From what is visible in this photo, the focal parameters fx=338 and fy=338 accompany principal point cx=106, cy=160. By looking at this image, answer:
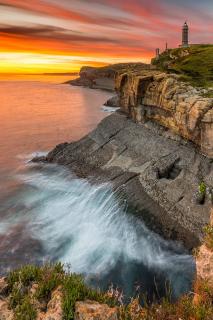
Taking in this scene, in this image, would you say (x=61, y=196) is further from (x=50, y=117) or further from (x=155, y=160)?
(x=50, y=117)

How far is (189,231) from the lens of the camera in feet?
70.9

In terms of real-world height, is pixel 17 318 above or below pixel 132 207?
above

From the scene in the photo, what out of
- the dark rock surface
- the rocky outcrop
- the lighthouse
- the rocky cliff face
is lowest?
the dark rock surface

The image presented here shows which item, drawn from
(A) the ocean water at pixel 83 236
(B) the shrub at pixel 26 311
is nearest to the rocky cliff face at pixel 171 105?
(A) the ocean water at pixel 83 236

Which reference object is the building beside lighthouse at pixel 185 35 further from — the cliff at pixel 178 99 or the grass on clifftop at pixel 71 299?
the grass on clifftop at pixel 71 299

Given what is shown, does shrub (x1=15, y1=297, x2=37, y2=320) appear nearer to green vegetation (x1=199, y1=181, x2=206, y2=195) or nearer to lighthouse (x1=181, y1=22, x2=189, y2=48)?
green vegetation (x1=199, y1=181, x2=206, y2=195)

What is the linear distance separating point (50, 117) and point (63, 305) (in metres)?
77.5

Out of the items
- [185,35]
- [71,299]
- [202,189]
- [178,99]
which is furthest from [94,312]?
[185,35]

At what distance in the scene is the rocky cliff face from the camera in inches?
1000

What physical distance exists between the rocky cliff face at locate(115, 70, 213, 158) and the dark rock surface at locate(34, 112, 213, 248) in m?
1.07

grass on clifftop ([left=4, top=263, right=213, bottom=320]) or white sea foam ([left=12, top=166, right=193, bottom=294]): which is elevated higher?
grass on clifftop ([left=4, top=263, right=213, bottom=320])

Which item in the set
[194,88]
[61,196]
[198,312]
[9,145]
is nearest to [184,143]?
[194,88]

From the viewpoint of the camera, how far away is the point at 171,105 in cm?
2984

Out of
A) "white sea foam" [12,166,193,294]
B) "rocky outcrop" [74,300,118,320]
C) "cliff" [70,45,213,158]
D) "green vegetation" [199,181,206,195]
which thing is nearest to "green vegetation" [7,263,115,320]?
"rocky outcrop" [74,300,118,320]
